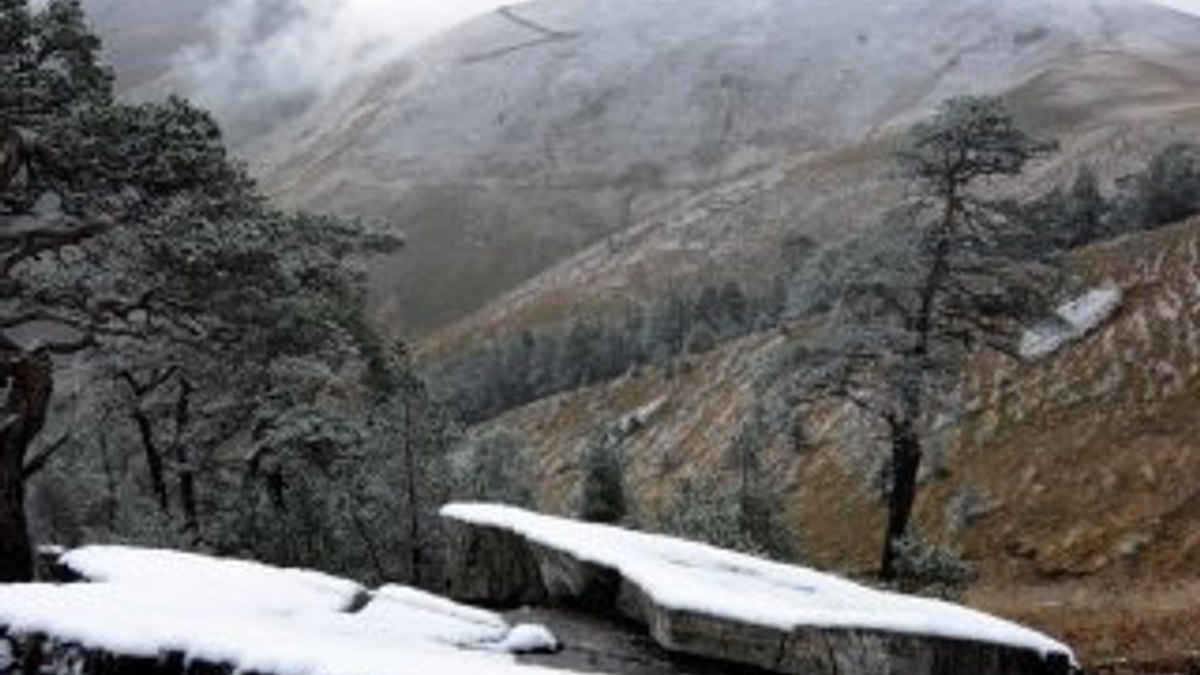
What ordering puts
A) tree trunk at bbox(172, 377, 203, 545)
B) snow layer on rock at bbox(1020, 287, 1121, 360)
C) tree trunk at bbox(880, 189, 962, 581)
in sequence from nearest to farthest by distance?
tree trunk at bbox(172, 377, 203, 545)
tree trunk at bbox(880, 189, 962, 581)
snow layer on rock at bbox(1020, 287, 1121, 360)

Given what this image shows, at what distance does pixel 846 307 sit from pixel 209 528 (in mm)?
16188

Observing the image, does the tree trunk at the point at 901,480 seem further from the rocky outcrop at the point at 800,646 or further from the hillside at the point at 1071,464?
the rocky outcrop at the point at 800,646

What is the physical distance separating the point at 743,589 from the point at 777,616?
1.57 meters

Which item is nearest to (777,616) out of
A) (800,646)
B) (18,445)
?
(800,646)

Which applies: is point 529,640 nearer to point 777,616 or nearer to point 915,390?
point 777,616

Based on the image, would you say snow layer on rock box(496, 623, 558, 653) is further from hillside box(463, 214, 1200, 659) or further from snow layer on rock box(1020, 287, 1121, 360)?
snow layer on rock box(1020, 287, 1121, 360)

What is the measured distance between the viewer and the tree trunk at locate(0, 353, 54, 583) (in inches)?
977

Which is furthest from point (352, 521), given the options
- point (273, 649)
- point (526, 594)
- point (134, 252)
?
point (273, 649)

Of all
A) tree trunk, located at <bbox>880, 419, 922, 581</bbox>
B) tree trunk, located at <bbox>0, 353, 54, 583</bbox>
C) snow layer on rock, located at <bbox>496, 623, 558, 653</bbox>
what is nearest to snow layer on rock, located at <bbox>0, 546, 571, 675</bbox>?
snow layer on rock, located at <bbox>496, 623, 558, 653</bbox>

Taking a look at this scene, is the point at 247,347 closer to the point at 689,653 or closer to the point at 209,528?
the point at 209,528

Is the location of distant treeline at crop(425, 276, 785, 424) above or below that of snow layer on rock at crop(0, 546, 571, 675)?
below

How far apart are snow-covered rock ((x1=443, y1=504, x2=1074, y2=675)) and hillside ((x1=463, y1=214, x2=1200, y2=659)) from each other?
2454cm

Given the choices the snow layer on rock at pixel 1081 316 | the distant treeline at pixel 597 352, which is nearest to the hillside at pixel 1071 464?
the snow layer on rock at pixel 1081 316

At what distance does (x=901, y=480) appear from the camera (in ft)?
135
